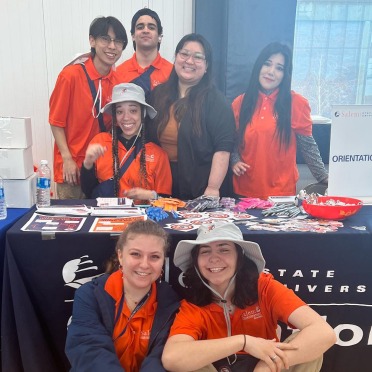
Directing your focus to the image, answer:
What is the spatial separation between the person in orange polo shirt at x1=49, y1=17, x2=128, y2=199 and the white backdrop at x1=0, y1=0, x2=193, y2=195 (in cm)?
38

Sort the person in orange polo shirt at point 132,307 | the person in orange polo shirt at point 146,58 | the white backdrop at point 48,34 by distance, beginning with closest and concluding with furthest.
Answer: the person in orange polo shirt at point 132,307 → the person in orange polo shirt at point 146,58 → the white backdrop at point 48,34

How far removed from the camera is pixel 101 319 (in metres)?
1.32

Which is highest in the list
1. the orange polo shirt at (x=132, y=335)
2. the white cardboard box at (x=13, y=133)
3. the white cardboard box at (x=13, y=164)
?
the white cardboard box at (x=13, y=133)

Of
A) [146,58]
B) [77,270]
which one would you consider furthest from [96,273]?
[146,58]

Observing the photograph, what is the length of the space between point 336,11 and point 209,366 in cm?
290

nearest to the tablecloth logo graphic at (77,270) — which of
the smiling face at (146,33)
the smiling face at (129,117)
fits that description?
the smiling face at (129,117)

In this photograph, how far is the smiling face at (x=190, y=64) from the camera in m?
2.29

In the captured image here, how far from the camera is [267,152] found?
2.53 m

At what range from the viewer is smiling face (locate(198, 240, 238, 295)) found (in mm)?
1327

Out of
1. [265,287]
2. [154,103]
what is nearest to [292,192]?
[154,103]

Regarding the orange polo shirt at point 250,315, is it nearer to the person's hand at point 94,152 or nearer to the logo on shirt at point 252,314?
the logo on shirt at point 252,314

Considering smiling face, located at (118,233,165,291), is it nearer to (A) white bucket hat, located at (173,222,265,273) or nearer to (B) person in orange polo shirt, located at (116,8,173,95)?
(A) white bucket hat, located at (173,222,265,273)

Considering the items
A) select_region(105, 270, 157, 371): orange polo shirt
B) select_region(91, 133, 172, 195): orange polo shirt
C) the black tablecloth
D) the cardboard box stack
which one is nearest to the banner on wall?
the black tablecloth

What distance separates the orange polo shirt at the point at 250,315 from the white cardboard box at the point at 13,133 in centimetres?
117
